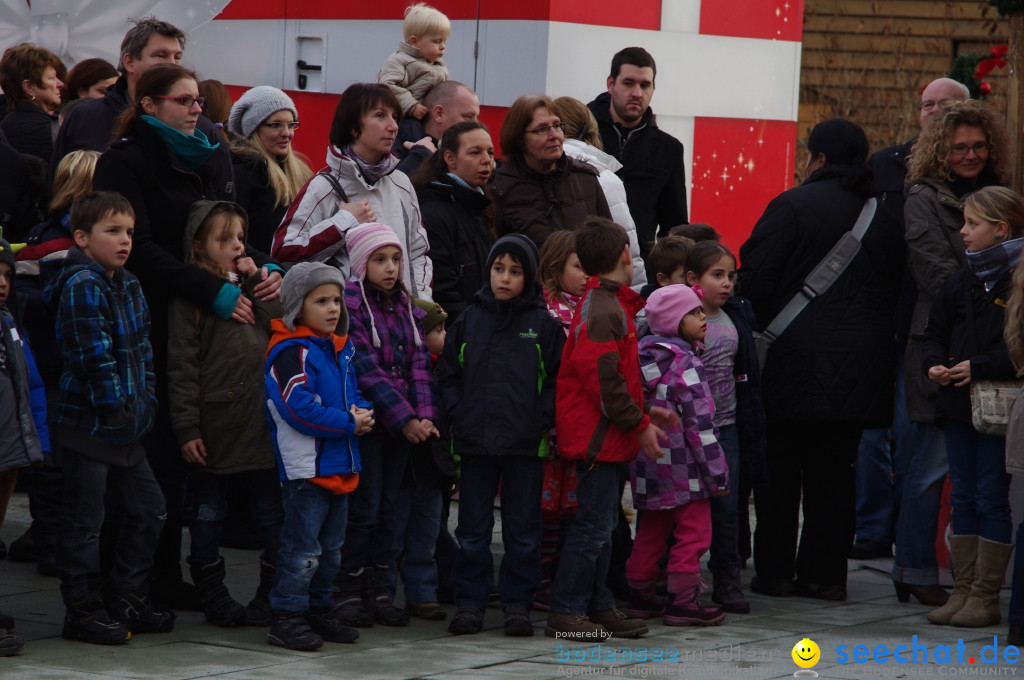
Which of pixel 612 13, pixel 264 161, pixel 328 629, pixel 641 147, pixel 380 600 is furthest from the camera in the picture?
pixel 612 13

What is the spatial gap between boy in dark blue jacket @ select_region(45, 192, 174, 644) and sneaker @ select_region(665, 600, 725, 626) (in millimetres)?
2236

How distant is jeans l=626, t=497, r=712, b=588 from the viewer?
6523mm

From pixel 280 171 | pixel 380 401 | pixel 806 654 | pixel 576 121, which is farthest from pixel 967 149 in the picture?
pixel 280 171

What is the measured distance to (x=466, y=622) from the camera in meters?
6.16

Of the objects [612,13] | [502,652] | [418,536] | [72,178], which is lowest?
[502,652]

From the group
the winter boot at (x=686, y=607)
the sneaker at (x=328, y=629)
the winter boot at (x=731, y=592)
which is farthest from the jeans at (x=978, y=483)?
the sneaker at (x=328, y=629)

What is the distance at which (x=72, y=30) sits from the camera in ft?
33.7

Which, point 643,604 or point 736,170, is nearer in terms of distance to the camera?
point 643,604

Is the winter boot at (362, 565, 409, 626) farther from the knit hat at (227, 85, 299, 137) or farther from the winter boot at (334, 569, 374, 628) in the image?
the knit hat at (227, 85, 299, 137)

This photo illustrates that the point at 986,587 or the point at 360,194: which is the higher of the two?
the point at 360,194

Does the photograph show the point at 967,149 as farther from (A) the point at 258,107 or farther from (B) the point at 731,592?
(A) the point at 258,107

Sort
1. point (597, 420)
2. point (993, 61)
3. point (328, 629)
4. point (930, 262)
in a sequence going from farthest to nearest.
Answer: point (993, 61), point (930, 262), point (597, 420), point (328, 629)

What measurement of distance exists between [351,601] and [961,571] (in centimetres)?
271

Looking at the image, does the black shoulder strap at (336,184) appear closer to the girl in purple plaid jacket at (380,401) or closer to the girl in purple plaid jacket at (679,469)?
the girl in purple plaid jacket at (380,401)
